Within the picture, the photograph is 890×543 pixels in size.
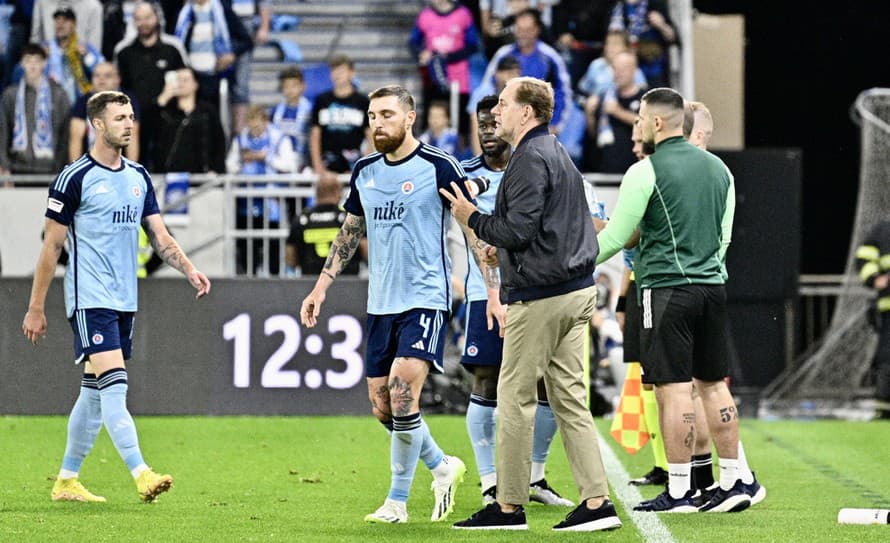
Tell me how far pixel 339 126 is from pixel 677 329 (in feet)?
32.9

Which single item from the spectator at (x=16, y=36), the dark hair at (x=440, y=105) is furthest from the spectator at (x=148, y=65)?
the dark hair at (x=440, y=105)

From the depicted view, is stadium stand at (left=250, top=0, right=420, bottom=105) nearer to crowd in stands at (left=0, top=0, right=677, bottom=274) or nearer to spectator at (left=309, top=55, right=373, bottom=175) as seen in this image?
crowd in stands at (left=0, top=0, right=677, bottom=274)

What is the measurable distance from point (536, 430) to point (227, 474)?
2.41 meters

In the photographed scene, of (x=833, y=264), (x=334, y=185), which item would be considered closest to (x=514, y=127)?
(x=334, y=185)

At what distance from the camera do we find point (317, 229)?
52.4ft

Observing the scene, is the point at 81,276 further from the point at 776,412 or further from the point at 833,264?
the point at 833,264

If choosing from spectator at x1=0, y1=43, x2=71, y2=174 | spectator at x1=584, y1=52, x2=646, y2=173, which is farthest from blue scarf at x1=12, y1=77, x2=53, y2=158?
spectator at x1=584, y1=52, x2=646, y2=173

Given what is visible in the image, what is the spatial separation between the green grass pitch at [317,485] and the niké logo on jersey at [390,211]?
1550 mm

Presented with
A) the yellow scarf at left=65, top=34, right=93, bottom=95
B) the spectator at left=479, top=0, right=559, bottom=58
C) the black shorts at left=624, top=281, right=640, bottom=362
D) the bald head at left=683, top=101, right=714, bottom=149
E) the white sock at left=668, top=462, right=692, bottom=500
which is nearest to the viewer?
the white sock at left=668, top=462, right=692, bottom=500

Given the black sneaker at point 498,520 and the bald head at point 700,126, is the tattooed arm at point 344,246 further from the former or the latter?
the bald head at point 700,126

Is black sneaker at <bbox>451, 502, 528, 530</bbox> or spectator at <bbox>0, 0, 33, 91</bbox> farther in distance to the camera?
spectator at <bbox>0, 0, 33, 91</bbox>

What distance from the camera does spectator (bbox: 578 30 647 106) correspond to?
18719mm

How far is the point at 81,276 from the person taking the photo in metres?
9.03

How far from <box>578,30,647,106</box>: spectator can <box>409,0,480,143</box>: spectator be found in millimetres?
1405
